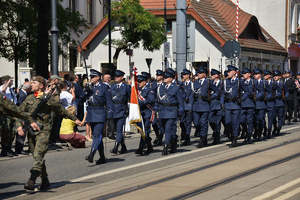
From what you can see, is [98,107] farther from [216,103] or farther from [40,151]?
[216,103]

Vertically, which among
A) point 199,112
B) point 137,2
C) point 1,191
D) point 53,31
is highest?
point 137,2

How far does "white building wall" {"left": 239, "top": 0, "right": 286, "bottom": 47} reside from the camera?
57062mm

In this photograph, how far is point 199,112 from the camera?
53.6 ft

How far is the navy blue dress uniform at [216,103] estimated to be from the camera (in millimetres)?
16484

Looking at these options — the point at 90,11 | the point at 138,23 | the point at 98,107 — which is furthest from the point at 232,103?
the point at 90,11

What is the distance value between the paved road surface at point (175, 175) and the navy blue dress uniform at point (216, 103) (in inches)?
52.2

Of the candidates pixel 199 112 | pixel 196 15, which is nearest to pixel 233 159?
pixel 199 112

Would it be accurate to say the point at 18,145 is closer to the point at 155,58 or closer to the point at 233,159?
the point at 233,159

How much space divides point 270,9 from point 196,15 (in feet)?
53.7

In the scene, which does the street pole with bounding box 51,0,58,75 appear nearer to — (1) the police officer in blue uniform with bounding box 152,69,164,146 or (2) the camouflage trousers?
(1) the police officer in blue uniform with bounding box 152,69,164,146

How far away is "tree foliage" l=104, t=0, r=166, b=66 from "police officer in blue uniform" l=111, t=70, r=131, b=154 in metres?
18.2

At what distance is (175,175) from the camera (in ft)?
36.5

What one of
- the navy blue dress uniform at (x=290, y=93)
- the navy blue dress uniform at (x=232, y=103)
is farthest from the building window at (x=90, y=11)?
the navy blue dress uniform at (x=232, y=103)

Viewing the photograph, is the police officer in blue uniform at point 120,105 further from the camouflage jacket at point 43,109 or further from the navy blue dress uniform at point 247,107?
the camouflage jacket at point 43,109
